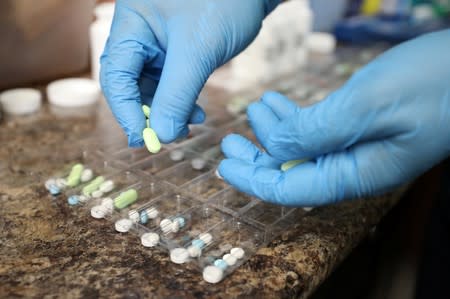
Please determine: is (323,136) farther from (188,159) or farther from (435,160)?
(188,159)

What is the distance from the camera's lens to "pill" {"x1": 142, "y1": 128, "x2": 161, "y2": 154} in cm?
70

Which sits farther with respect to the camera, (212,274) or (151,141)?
(151,141)

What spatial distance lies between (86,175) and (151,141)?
0.18 meters

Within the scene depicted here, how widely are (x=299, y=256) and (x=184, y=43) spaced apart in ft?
1.26

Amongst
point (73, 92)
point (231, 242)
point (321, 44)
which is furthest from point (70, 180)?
point (321, 44)

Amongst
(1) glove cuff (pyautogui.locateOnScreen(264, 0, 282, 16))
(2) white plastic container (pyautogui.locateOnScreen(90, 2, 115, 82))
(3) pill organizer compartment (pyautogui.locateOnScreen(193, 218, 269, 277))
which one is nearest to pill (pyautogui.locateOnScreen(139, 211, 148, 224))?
(3) pill organizer compartment (pyautogui.locateOnScreen(193, 218, 269, 277))

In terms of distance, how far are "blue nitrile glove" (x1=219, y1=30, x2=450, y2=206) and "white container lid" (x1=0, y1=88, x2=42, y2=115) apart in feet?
2.30

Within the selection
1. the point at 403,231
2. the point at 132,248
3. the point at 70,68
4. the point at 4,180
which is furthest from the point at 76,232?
the point at 403,231

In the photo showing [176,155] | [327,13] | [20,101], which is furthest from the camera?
[327,13]

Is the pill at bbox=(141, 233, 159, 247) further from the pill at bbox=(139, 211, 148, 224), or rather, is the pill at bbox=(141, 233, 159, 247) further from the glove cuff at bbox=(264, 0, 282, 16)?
the glove cuff at bbox=(264, 0, 282, 16)

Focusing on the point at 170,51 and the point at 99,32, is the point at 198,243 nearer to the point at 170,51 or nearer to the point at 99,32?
the point at 170,51

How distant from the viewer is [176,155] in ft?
2.97

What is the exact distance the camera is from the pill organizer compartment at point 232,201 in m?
0.74

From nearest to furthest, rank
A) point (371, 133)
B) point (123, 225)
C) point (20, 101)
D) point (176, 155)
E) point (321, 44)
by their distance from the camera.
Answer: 1. point (371, 133)
2. point (123, 225)
3. point (176, 155)
4. point (20, 101)
5. point (321, 44)
